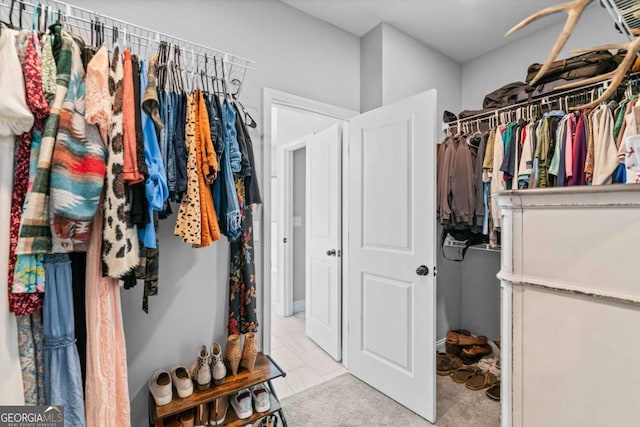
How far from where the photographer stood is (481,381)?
7.27 ft

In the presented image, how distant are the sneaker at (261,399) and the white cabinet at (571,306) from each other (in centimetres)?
114

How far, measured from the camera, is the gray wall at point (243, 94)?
61.7 inches

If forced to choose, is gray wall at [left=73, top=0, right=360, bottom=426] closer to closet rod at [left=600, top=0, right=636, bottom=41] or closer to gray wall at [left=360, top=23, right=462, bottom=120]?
gray wall at [left=360, top=23, right=462, bottom=120]

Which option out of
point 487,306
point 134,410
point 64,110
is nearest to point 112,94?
point 64,110

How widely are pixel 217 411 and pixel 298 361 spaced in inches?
47.7

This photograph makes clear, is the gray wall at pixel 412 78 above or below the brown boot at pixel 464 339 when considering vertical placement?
above

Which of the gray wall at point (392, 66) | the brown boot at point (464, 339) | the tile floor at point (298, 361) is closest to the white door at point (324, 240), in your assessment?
the tile floor at point (298, 361)

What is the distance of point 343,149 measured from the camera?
2.46 metres

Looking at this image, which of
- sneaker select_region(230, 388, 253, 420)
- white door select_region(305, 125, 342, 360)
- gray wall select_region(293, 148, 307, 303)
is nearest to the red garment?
sneaker select_region(230, 388, 253, 420)

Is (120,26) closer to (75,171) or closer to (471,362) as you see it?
(75,171)

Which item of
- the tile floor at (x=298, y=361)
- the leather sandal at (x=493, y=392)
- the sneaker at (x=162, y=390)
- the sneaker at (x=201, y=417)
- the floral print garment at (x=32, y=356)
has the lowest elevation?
the tile floor at (x=298, y=361)

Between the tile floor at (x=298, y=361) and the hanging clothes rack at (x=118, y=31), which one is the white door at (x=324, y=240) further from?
the hanging clothes rack at (x=118, y=31)

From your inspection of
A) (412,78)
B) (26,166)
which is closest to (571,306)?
(26,166)

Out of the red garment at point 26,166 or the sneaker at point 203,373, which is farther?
the sneaker at point 203,373
